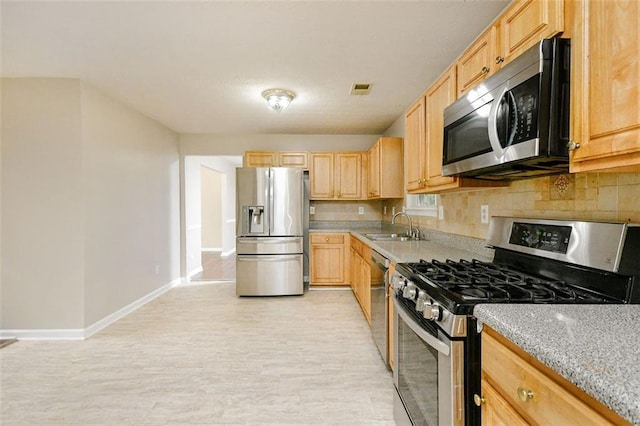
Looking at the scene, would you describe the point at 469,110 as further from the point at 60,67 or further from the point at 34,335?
the point at 34,335

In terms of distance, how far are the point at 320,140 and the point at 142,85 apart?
275cm

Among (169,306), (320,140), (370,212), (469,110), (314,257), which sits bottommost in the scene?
(169,306)

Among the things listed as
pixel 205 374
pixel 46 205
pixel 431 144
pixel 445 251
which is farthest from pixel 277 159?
pixel 205 374

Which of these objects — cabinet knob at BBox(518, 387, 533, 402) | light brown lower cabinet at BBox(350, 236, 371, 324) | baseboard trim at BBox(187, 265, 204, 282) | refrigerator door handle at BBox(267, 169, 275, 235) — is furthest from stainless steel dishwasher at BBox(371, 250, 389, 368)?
baseboard trim at BBox(187, 265, 204, 282)

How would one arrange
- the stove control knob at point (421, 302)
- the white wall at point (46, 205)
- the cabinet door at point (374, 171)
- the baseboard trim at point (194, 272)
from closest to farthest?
the stove control knob at point (421, 302) → the white wall at point (46, 205) → the cabinet door at point (374, 171) → the baseboard trim at point (194, 272)

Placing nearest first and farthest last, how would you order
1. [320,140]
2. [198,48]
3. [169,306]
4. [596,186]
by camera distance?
[596,186], [198,48], [169,306], [320,140]

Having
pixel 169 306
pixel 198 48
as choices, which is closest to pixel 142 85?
pixel 198 48

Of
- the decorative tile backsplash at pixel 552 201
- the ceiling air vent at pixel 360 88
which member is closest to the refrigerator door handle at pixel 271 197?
the ceiling air vent at pixel 360 88

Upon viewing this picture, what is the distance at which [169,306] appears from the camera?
3.93 meters

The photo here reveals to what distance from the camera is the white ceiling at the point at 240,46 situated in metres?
1.93

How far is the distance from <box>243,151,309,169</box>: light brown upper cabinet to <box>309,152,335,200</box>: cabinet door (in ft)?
0.48

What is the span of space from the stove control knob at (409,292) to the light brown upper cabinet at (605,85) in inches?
30.2

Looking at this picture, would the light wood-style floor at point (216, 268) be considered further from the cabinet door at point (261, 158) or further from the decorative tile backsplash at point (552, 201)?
the decorative tile backsplash at point (552, 201)

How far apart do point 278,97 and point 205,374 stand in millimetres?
2677
